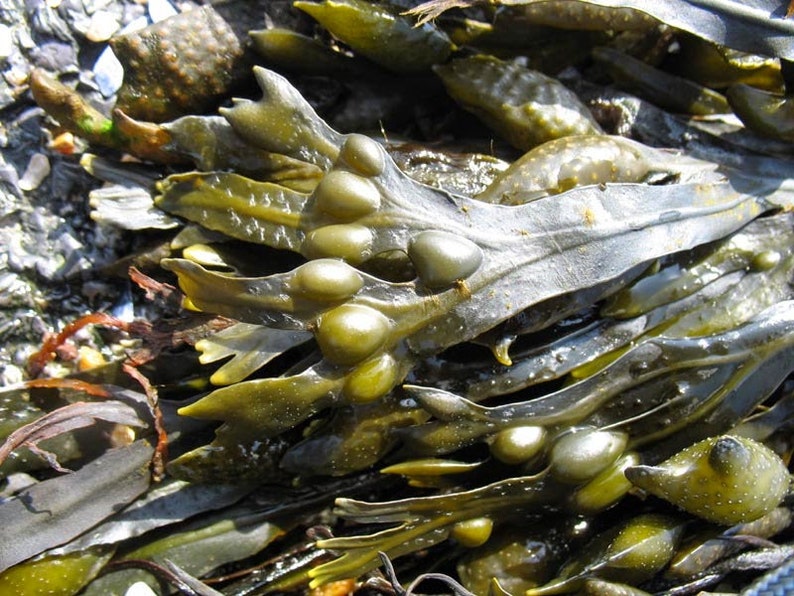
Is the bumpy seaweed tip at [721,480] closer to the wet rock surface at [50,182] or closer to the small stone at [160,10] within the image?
the wet rock surface at [50,182]

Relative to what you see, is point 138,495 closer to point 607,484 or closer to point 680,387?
point 607,484

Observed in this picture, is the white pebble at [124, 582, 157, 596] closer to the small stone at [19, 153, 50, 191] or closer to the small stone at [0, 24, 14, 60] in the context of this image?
the small stone at [19, 153, 50, 191]

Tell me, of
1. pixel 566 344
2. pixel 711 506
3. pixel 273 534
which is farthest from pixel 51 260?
pixel 711 506

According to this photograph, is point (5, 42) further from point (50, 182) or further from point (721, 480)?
point (721, 480)

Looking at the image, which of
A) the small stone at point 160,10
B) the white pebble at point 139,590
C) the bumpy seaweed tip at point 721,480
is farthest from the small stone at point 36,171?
the bumpy seaweed tip at point 721,480

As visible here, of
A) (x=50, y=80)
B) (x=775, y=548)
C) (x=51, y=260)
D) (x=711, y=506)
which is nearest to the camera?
(x=711, y=506)

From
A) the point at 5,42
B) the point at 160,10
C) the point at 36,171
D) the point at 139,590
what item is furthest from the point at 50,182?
the point at 139,590
